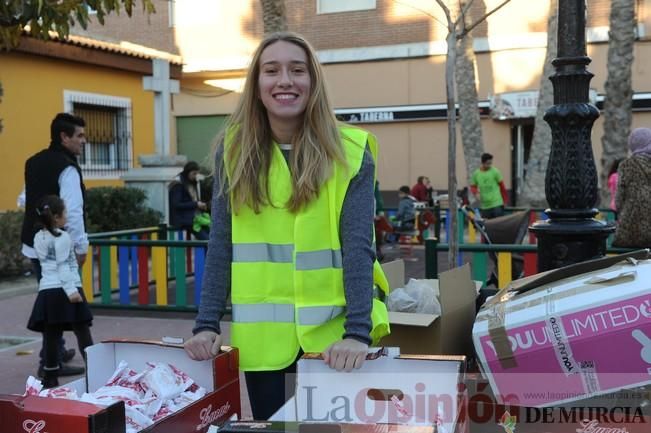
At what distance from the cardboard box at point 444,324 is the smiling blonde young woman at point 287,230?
683 millimetres

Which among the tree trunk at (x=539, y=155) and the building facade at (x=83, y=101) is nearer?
the building facade at (x=83, y=101)

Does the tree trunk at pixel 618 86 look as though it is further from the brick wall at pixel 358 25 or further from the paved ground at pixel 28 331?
the paved ground at pixel 28 331

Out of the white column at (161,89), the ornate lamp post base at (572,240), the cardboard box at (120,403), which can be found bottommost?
the cardboard box at (120,403)

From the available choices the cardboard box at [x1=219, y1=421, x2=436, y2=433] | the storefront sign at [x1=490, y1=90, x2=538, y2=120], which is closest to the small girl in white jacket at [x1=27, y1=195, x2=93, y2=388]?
the cardboard box at [x1=219, y1=421, x2=436, y2=433]

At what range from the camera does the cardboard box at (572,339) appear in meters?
2.38

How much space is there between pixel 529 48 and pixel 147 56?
10.1m

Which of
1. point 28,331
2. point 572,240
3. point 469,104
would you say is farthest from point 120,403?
point 469,104

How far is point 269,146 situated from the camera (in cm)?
237

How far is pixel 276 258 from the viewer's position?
2248 millimetres

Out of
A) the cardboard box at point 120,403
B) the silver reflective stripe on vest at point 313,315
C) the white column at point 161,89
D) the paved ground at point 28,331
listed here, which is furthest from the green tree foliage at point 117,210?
the silver reflective stripe on vest at point 313,315

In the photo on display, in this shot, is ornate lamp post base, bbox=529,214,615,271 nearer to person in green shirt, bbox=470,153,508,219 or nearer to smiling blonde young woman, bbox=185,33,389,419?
smiling blonde young woman, bbox=185,33,389,419

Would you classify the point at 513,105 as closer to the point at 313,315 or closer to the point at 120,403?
the point at 313,315

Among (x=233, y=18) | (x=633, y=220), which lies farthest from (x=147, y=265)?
(x=233, y=18)

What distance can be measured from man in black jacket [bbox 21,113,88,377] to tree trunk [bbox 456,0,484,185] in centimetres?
1264
